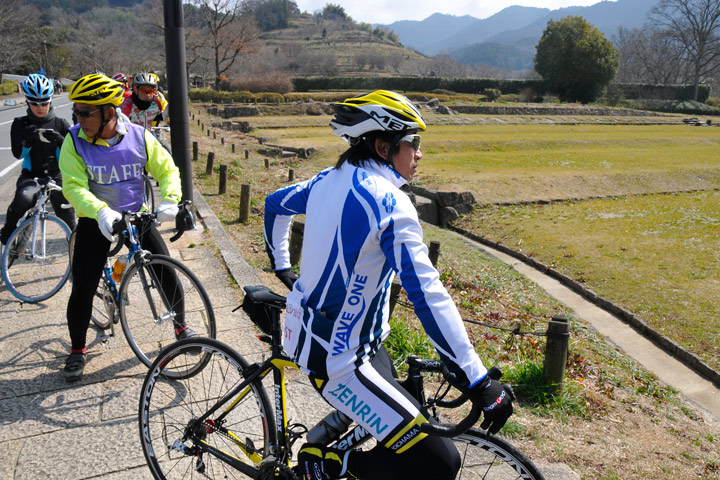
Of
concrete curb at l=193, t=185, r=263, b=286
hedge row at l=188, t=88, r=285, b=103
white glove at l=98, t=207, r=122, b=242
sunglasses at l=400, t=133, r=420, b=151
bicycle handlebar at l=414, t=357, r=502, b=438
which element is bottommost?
concrete curb at l=193, t=185, r=263, b=286

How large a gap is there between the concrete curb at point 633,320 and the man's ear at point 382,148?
7.37 meters

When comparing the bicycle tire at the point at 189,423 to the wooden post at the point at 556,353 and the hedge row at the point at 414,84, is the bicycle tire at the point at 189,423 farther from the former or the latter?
the hedge row at the point at 414,84

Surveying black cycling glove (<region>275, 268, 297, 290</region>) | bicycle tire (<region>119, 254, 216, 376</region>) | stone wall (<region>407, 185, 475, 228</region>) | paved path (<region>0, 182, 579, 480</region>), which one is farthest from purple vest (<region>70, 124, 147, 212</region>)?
stone wall (<region>407, 185, 475, 228</region>)

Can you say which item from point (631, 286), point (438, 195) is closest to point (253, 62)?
point (438, 195)

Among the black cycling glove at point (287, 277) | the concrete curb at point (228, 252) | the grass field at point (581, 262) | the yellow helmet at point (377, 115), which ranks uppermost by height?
the yellow helmet at point (377, 115)

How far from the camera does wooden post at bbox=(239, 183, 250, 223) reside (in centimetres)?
938

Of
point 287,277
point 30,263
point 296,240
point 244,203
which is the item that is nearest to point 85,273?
point 287,277

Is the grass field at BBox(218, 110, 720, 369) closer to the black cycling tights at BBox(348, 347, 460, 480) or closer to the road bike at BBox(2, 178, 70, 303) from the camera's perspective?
the black cycling tights at BBox(348, 347, 460, 480)

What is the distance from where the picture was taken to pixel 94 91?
145 inches

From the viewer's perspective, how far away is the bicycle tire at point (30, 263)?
530cm

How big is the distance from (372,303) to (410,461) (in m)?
0.64

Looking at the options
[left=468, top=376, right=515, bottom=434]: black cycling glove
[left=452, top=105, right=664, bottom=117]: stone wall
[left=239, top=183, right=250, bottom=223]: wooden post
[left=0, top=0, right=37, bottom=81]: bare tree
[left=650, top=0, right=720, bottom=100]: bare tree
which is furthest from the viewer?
[left=650, top=0, right=720, bottom=100]: bare tree

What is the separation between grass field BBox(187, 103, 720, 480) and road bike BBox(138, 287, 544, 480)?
166 cm

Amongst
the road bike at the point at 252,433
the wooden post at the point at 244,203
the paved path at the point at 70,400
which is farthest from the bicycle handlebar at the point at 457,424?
the wooden post at the point at 244,203
